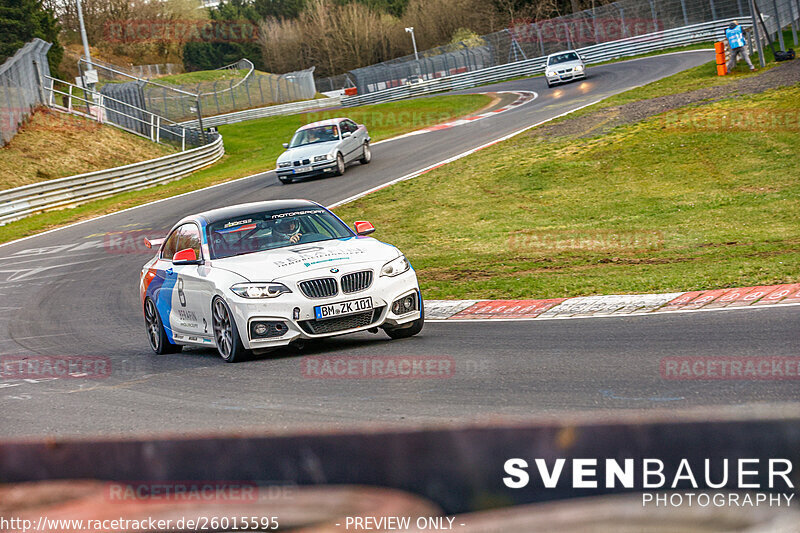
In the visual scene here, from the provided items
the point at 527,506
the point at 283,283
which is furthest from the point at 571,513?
the point at 283,283

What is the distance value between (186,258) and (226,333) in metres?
1.14

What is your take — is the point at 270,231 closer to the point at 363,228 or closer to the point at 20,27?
the point at 363,228

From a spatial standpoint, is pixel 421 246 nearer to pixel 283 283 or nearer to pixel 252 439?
pixel 283 283

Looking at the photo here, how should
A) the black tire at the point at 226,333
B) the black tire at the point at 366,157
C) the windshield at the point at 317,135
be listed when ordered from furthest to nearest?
the black tire at the point at 366,157, the windshield at the point at 317,135, the black tire at the point at 226,333

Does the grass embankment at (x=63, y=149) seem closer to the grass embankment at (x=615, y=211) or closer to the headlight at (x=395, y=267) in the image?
the grass embankment at (x=615, y=211)

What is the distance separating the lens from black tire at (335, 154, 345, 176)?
28.5 metres

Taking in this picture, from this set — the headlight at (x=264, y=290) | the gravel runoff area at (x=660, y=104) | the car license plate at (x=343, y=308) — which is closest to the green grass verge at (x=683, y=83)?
the gravel runoff area at (x=660, y=104)

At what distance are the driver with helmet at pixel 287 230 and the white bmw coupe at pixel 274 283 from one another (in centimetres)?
1

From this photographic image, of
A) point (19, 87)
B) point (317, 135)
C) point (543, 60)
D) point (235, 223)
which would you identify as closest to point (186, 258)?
point (235, 223)

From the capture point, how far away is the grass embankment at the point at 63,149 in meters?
31.9

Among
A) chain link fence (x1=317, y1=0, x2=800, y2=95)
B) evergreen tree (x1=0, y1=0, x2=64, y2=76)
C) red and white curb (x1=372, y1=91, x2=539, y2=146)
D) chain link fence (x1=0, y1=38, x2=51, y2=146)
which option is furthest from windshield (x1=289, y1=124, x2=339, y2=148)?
evergreen tree (x1=0, y1=0, x2=64, y2=76)

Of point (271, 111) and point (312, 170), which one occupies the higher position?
point (271, 111)

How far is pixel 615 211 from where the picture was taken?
18344 mm

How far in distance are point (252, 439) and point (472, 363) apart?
9.89ft
